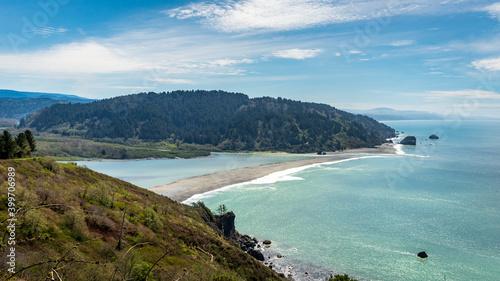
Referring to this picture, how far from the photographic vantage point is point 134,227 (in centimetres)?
3569

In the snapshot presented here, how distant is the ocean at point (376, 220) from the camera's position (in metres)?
53.1

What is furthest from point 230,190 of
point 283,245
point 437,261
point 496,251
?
point 496,251

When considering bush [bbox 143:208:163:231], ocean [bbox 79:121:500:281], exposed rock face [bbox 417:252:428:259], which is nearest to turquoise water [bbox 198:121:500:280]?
ocean [bbox 79:121:500:281]

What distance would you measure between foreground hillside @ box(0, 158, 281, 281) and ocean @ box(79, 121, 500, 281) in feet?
66.8

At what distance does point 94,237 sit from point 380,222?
70.9m

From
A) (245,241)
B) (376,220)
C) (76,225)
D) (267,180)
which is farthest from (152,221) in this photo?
(267,180)

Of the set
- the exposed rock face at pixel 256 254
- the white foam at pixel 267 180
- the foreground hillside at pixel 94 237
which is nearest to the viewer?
the foreground hillside at pixel 94 237

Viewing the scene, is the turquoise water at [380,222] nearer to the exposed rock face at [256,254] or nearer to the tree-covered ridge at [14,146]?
the exposed rock face at [256,254]

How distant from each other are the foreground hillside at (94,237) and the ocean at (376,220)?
2037 cm

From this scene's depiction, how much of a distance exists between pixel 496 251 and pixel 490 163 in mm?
136429

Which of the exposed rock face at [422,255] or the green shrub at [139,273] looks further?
the exposed rock face at [422,255]

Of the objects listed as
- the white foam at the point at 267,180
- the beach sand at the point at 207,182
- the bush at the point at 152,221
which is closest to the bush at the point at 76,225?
the bush at the point at 152,221

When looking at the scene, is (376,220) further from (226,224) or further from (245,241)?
(226,224)

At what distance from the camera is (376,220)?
7794cm
